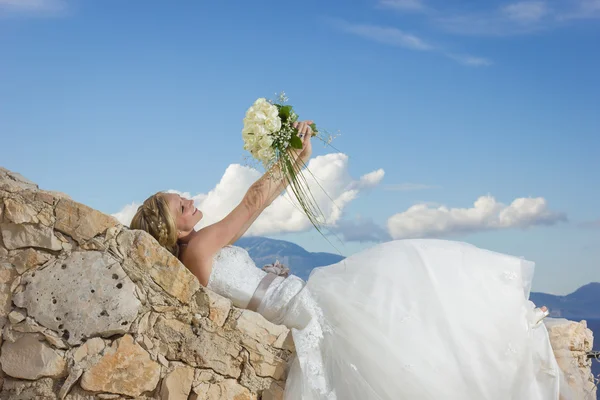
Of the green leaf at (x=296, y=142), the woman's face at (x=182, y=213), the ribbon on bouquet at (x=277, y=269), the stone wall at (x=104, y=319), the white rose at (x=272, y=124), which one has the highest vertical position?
the white rose at (x=272, y=124)

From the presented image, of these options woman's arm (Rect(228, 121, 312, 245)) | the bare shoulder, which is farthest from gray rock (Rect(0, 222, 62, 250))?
woman's arm (Rect(228, 121, 312, 245))

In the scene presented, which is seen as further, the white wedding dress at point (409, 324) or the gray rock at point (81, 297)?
the white wedding dress at point (409, 324)

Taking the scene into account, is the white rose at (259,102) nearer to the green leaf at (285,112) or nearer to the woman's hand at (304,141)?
the green leaf at (285,112)

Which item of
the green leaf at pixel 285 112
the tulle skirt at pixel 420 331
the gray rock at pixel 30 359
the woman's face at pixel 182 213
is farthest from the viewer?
the green leaf at pixel 285 112

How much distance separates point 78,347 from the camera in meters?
4.03

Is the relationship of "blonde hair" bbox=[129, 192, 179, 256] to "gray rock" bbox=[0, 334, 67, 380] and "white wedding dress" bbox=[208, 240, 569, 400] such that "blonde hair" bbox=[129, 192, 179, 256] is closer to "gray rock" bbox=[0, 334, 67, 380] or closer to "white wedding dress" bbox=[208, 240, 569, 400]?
"white wedding dress" bbox=[208, 240, 569, 400]

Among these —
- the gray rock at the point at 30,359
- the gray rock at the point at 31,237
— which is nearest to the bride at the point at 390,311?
the gray rock at the point at 31,237

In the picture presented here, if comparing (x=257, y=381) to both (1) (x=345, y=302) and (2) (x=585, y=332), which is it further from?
(2) (x=585, y=332)

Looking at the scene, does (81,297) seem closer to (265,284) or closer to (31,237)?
(31,237)

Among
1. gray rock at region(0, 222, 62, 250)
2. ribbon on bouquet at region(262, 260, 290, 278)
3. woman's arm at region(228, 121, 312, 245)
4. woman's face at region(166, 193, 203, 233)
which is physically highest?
woman's arm at region(228, 121, 312, 245)

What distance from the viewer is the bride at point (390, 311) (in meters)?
4.18

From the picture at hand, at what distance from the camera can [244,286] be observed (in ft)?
14.6

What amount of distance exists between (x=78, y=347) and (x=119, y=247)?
0.59m

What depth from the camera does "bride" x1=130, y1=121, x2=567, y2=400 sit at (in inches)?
165
